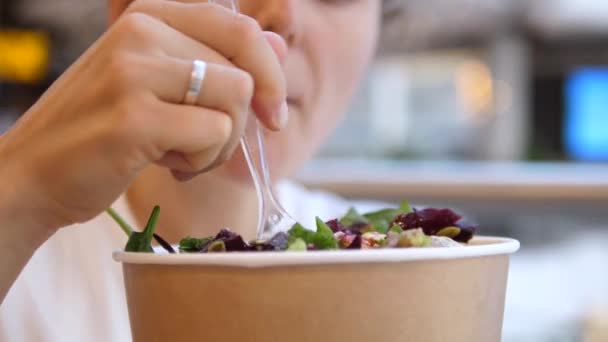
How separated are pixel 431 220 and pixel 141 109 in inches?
8.2

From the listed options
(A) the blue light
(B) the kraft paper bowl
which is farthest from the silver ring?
(A) the blue light

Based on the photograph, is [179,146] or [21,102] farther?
[21,102]

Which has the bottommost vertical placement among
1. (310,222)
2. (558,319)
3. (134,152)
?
(558,319)

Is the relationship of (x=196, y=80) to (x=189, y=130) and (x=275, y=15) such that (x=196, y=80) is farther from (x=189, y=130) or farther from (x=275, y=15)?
(x=275, y=15)

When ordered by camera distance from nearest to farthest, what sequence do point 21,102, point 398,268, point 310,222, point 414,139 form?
point 398,268
point 310,222
point 21,102
point 414,139

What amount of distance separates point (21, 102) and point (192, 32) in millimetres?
4888

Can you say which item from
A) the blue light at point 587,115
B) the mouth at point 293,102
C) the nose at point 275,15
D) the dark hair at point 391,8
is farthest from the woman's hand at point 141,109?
the blue light at point 587,115

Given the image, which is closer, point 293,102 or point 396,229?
point 396,229

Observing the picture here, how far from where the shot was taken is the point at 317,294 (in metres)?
0.44

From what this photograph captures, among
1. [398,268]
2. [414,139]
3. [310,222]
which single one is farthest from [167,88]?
[414,139]

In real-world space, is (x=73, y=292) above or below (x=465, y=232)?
below

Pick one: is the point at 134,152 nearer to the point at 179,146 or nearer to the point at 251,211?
the point at 179,146

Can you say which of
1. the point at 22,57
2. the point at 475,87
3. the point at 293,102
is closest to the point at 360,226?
the point at 293,102

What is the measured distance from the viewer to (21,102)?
16.9ft
